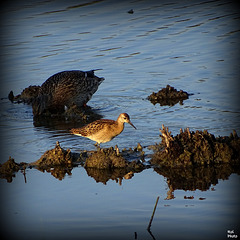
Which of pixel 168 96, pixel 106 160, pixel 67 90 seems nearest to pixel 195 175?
pixel 106 160

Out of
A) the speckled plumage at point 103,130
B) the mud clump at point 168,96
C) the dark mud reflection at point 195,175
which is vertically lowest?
the dark mud reflection at point 195,175

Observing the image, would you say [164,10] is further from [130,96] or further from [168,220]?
[168,220]

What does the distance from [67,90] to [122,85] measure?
61.5 inches

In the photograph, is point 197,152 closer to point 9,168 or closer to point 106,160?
point 106,160

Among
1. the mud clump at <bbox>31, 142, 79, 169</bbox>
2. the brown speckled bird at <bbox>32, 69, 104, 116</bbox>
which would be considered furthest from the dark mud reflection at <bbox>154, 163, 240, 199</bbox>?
the brown speckled bird at <bbox>32, 69, 104, 116</bbox>

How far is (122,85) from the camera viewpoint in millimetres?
15844

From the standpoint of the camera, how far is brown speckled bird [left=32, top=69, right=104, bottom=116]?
15039 millimetres

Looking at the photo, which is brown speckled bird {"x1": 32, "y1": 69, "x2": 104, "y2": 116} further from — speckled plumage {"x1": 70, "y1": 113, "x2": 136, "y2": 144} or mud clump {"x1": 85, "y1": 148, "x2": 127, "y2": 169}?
mud clump {"x1": 85, "y1": 148, "x2": 127, "y2": 169}

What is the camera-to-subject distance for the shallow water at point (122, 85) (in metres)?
8.12

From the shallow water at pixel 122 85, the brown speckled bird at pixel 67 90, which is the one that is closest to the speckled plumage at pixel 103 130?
the shallow water at pixel 122 85

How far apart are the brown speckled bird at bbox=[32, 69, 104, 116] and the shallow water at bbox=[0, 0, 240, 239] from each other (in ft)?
1.73

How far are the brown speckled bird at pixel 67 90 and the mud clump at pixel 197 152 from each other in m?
5.23

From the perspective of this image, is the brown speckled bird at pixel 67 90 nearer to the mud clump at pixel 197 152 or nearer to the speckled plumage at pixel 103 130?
the speckled plumage at pixel 103 130

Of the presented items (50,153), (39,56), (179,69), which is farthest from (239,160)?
(39,56)
